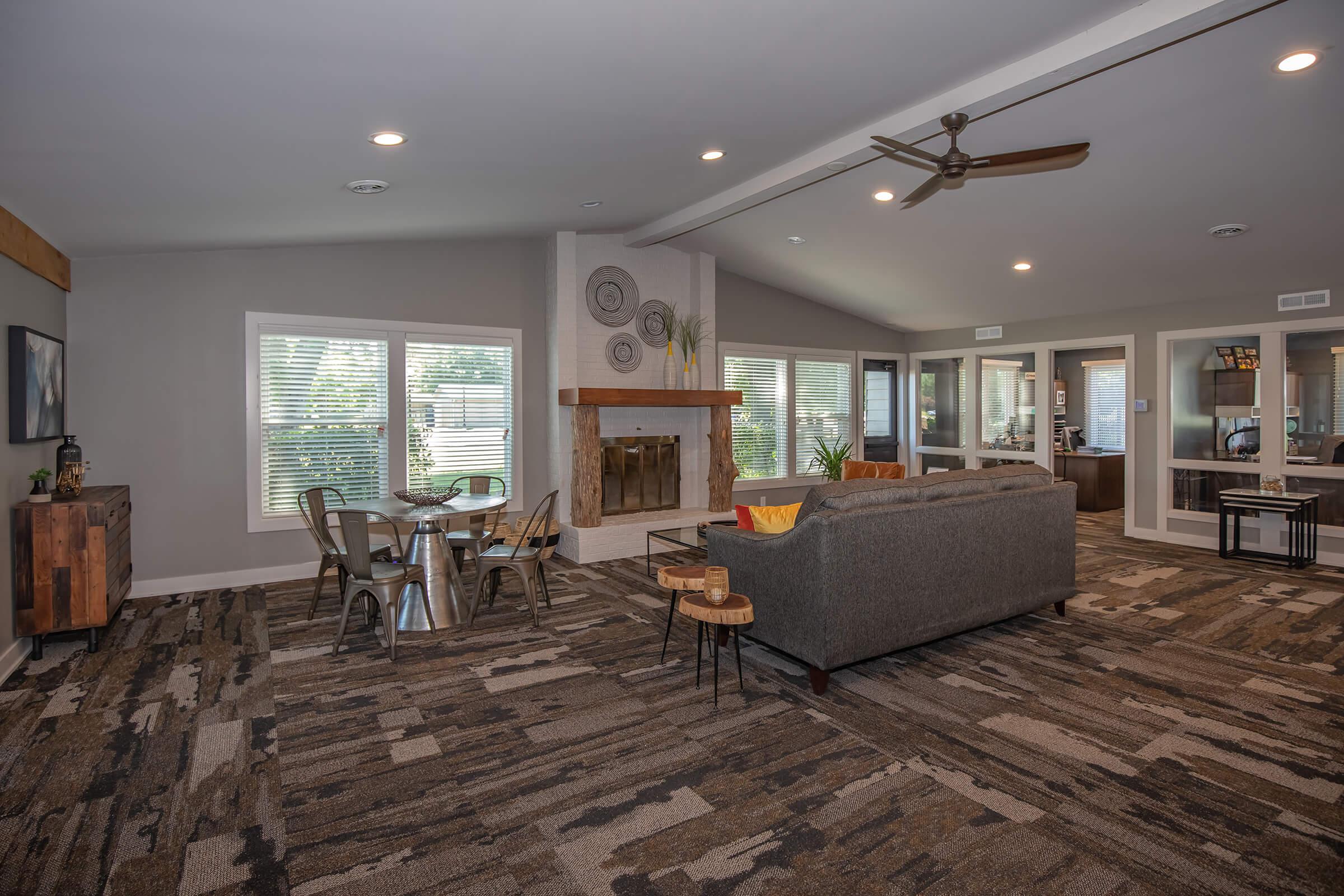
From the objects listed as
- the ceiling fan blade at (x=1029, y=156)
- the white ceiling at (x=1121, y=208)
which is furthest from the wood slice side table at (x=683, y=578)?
the white ceiling at (x=1121, y=208)

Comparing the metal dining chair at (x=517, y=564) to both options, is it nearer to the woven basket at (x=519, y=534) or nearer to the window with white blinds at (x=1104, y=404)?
the woven basket at (x=519, y=534)

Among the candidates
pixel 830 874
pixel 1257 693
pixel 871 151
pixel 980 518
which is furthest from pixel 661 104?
pixel 1257 693

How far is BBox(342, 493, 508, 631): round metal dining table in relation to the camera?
4.42 m

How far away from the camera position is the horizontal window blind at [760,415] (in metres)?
8.13

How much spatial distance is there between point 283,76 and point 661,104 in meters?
1.61

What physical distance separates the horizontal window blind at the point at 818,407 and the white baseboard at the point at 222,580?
525 cm

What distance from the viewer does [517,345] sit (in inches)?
265

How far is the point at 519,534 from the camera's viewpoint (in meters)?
6.29

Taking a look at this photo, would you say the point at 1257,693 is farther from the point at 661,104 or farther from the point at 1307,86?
the point at 661,104

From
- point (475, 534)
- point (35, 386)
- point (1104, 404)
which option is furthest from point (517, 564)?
point (1104, 404)

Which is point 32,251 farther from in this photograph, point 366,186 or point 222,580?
point 222,580

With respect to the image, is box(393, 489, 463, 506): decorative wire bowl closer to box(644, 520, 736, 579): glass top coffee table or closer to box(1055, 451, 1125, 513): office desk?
box(644, 520, 736, 579): glass top coffee table

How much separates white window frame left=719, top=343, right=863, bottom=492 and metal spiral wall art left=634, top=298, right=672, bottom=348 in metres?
0.91

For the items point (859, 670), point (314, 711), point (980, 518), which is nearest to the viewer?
point (314, 711)
